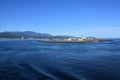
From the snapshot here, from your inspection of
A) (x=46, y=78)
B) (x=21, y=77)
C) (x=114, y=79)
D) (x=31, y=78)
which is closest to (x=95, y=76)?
(x=114, y=79)

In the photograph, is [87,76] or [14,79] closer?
[14,79]

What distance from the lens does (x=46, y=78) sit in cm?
1661

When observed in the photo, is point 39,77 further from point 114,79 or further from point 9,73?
point 114,79

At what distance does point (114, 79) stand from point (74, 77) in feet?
13.4

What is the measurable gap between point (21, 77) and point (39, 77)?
77.4 inches

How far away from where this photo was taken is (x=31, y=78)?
54.9ft

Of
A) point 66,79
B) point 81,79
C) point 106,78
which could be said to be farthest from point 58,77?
point 106,78

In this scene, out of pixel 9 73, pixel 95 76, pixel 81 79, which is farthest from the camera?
pixel 9 73

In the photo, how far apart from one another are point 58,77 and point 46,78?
1308 millimetres

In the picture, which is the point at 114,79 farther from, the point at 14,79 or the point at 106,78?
the point at 14,79

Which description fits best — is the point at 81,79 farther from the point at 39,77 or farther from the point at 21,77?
the point at 21,77

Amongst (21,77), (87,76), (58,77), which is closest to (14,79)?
(21,77)

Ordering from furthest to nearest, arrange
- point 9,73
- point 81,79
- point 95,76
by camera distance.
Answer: point 9,73 < point 95,76 < point 81,79

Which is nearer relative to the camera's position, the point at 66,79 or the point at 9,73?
the point at 66,79
